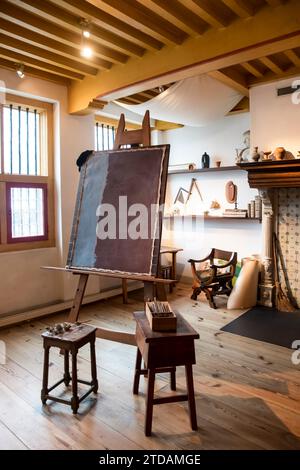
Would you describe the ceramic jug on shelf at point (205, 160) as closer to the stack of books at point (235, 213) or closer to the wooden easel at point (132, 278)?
the stack of books at point (235, 213)

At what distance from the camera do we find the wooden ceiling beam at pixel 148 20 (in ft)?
8.25

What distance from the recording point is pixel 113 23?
2787 mm

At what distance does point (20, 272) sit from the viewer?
396 centimetres

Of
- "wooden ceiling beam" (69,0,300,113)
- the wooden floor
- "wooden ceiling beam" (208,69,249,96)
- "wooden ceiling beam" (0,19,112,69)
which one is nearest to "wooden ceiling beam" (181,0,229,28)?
"wooden ceiling beam" (69,0,300,113)

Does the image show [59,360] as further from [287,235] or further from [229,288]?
[287,235]

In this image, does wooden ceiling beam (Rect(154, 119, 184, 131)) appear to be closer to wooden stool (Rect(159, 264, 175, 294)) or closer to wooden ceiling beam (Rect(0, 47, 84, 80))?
wooden ceiling beam (Rect(0, 47, 84, 80))

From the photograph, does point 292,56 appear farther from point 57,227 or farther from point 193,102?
point 57,227

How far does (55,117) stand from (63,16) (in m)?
1.63

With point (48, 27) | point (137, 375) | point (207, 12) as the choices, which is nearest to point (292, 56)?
point (207, 12)

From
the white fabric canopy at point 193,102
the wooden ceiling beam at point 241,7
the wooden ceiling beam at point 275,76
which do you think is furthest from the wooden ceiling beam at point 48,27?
the wooden ceiling beam at point 275,76

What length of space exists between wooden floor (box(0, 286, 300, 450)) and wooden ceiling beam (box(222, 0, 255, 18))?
2868mm

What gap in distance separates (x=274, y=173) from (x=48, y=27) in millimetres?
2857

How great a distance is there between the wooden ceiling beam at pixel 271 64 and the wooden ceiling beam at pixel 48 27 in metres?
1.53
